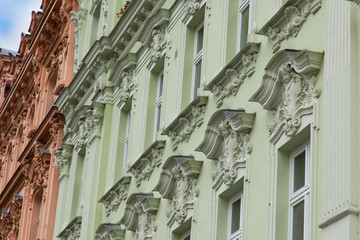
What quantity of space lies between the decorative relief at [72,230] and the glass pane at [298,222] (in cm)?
1156

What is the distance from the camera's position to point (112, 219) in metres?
22.5

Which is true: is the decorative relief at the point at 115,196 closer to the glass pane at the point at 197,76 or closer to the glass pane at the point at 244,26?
the glass pane at the point at 197,76

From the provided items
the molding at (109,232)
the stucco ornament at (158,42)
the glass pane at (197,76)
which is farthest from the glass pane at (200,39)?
the molding at (109,232)

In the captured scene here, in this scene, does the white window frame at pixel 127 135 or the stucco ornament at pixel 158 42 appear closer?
the stucco ornament at pixel 158 42

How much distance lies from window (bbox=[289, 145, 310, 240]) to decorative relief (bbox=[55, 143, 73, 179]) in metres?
13.9

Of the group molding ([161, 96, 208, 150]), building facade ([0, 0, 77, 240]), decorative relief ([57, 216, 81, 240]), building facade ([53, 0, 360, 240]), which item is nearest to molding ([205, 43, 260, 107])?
building facade ([53, 0, 360, 240])

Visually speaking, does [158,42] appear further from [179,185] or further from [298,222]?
[298,222]

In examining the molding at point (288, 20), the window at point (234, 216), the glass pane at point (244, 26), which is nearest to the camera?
the molding at point (288, 20)

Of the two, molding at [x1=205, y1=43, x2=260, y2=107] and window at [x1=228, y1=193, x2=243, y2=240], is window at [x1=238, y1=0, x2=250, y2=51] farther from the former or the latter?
window at [x1=228, y1=193, x2=243, y2=240]

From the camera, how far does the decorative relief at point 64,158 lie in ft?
91.1

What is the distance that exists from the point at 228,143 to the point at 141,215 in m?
4.23

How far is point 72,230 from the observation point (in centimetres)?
2542

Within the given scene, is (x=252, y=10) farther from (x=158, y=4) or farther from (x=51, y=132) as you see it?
(x=51, y=132)

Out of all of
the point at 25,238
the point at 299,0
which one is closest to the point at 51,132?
the point at 25,238
